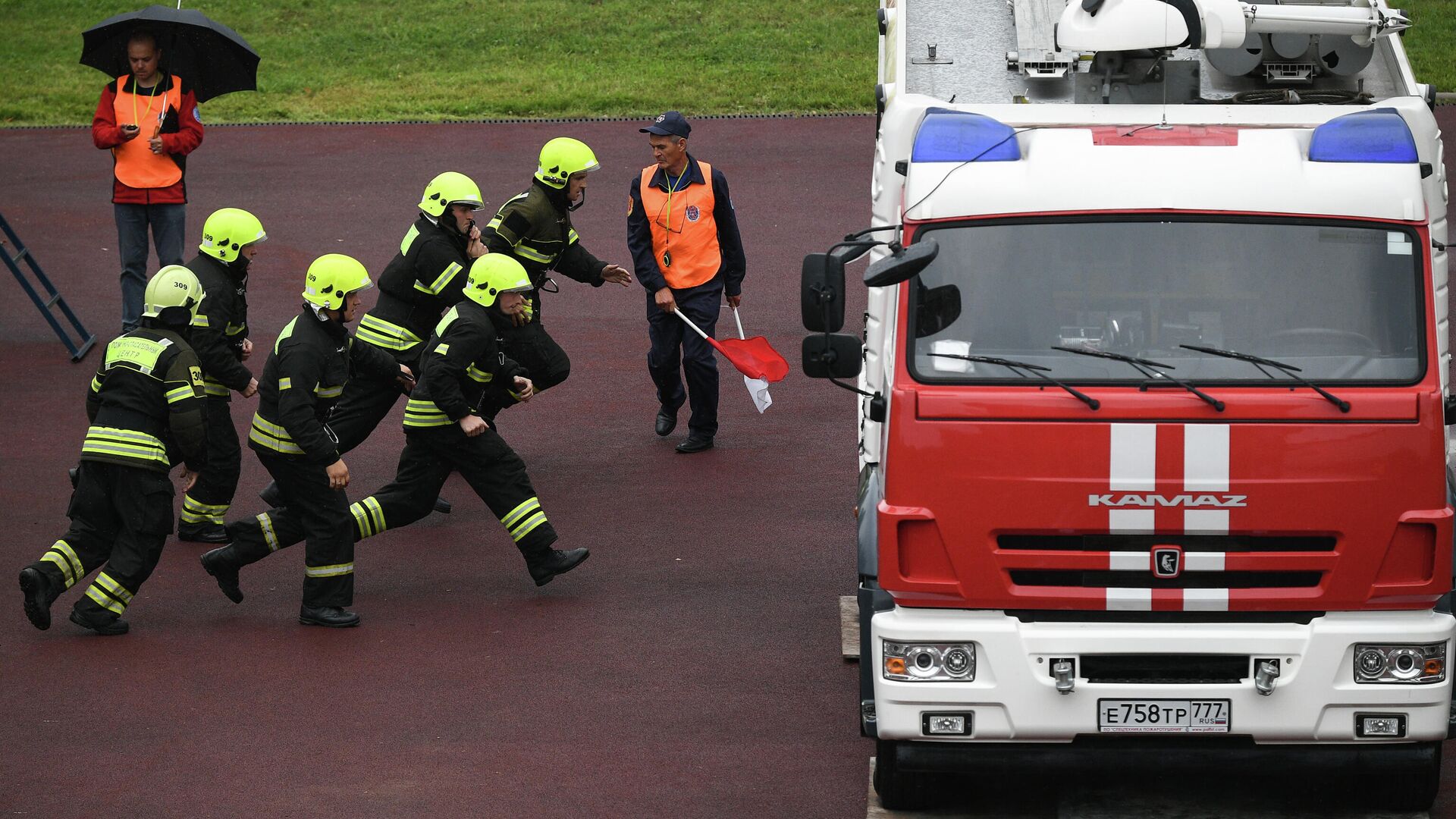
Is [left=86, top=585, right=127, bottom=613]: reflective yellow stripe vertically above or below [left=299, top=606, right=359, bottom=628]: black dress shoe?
above

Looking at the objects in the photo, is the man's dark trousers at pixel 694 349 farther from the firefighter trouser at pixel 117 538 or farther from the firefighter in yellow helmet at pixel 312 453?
the firefighter trouser at pixel 117 538

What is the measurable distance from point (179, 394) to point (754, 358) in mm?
3923

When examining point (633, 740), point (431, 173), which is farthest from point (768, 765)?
point (431, 173)

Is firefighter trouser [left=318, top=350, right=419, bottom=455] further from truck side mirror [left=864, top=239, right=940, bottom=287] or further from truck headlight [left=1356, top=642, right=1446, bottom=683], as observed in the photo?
truck headlight [left=1356, top=642, right=1446, bottom=683]

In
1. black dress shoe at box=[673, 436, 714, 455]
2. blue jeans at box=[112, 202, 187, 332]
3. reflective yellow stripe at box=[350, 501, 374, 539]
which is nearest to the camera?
reflective yellow stripe at box=[350, 501, 374, 539]

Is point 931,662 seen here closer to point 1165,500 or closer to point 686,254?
point 1165,500

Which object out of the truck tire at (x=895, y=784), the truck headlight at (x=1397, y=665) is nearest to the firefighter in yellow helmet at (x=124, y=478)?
the truck tire at (x=895, y=784)

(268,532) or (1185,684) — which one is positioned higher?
(1185,684)

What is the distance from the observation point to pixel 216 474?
1023cm

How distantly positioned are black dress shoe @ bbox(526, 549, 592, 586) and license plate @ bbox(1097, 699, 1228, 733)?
3.77 meters

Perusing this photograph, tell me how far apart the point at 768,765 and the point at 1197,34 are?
11.6 feet

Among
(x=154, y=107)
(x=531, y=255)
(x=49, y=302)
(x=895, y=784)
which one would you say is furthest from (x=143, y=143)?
(x=895, y=784)

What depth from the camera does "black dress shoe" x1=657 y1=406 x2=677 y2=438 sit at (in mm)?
12211

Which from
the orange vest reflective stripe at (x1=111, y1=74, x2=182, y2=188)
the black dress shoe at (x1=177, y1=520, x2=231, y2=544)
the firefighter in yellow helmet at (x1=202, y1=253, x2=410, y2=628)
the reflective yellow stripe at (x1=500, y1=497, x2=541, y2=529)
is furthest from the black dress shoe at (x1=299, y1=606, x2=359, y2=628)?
the orange vest reflective stripe at (x1=111, y1=74, x2=182, y2=188)
